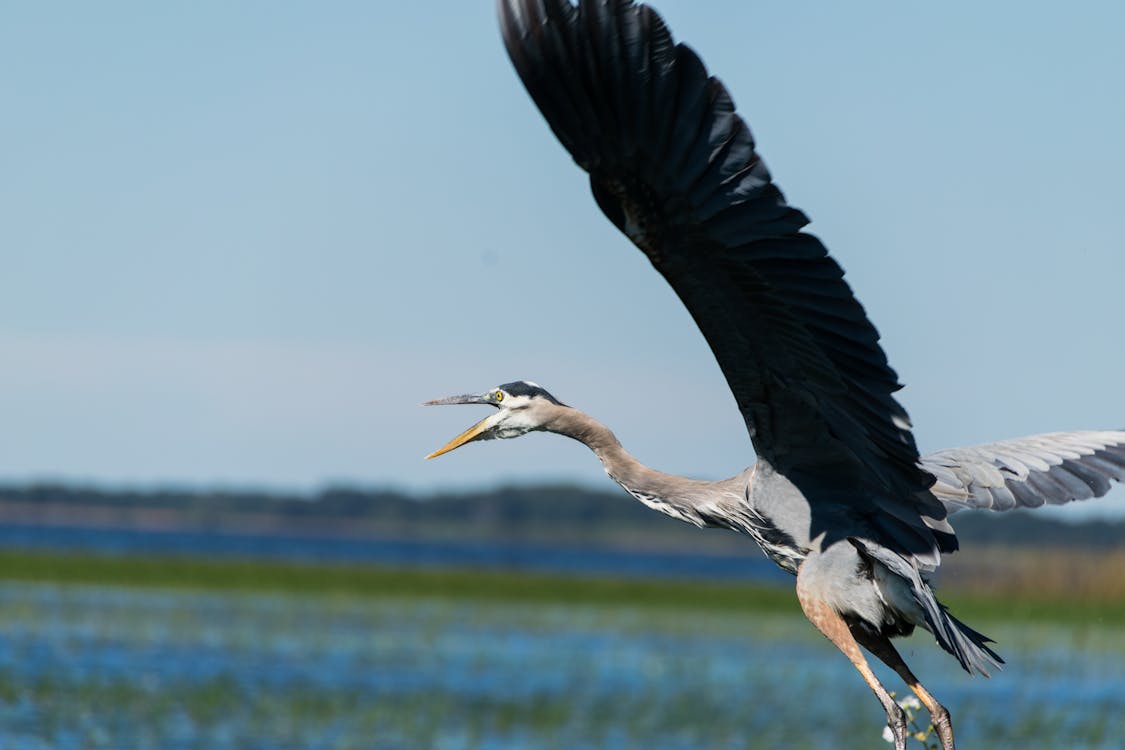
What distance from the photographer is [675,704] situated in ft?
53.9

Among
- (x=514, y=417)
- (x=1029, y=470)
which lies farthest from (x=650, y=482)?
(x=1029, y=470)

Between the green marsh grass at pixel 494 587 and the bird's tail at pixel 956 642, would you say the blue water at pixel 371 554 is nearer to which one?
the green marsh grass at pixel 494 587

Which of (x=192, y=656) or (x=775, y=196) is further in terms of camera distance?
(x=192, y=656)

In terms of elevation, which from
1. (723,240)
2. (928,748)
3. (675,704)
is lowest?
(675,704)

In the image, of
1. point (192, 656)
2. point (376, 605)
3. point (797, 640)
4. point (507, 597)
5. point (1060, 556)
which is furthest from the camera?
point (1060, 556)

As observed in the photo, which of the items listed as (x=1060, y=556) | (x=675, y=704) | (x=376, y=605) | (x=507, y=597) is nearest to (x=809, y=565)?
(x=675, y=704)

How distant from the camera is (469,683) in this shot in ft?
56.4

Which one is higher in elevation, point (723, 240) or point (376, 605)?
point (723, 240)

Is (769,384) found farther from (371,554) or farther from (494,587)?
(371,554)

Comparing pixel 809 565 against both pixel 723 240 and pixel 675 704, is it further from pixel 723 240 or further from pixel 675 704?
pixel 675 704

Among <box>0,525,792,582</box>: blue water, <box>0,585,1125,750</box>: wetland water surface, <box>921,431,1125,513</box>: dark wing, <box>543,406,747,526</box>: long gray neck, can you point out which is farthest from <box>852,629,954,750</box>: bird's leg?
<box>0,525,792,582</box>: blue water

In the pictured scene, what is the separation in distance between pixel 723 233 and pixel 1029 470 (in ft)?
9.13

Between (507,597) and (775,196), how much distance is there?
91.4 feet

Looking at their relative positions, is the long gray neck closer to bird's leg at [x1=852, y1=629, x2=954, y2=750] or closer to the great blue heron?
the great blue heron
